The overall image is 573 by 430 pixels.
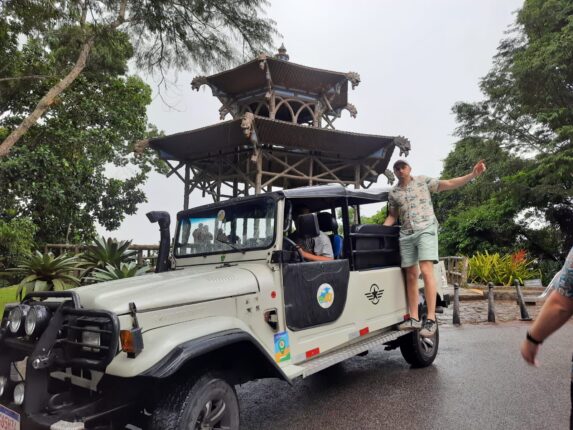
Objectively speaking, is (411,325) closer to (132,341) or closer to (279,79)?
(132,341)

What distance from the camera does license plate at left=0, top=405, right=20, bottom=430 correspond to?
209cm

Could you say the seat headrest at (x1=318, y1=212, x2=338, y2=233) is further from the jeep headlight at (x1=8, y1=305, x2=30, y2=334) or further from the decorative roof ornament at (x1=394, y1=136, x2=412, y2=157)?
the decorative roof ornament at (x1=394, y1=136, x2=412, y2=157)

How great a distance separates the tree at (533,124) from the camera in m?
15.9

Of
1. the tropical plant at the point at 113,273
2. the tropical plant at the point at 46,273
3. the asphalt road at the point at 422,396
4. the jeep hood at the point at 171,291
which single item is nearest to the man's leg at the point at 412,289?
the asphalt road at the point at 422,396

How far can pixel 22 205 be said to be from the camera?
1327cm

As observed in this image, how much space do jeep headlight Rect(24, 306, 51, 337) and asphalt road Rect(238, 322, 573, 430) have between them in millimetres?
1759

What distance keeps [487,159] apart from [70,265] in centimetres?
1815

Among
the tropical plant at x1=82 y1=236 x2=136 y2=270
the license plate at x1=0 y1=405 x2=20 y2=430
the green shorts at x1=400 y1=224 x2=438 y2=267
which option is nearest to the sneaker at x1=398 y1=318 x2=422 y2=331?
the green shorts at x1=400 y1=224 x2=438 y2=267

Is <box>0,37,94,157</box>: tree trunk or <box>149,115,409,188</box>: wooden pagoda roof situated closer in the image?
<box>0,37,94,157</box>: tree trunk

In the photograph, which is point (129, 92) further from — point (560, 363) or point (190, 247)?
point (560, 363)

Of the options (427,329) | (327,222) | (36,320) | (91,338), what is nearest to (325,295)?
(327,222)

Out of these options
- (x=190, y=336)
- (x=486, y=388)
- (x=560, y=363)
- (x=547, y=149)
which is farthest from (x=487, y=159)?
(x=190, y=336)

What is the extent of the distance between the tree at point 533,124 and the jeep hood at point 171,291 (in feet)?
53.9

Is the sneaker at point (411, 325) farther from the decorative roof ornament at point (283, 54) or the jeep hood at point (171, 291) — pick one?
the decorative roof ornament at point (283, 54)
